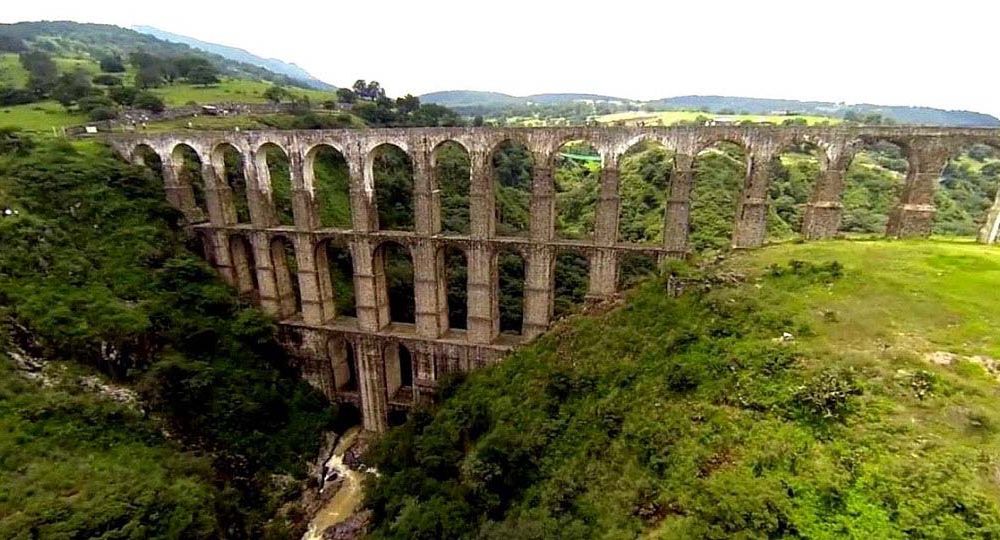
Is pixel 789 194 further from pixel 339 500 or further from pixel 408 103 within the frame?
pixel 408 103

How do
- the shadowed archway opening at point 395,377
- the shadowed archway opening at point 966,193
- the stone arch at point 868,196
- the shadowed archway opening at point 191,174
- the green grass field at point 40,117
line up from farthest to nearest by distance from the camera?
the green grass field at point 40,117 < the stone arch at point 868,196 < the shadowed archway opening at point 966,193 < the shadowed archway opening at point 191,174 < the shadowed archway opening at point 395,377

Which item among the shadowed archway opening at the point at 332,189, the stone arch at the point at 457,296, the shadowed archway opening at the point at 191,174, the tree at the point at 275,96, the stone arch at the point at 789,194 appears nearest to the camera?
the shadowed archway opening at the point at 191,174

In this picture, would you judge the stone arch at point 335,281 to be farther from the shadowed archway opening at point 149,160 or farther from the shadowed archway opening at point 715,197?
the shadowed archway opening at point 715,197

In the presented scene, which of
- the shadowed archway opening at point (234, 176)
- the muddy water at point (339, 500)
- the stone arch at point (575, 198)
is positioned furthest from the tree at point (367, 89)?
the muddy water at point (339, 500)

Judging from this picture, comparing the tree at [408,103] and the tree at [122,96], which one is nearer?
the tree at [122,96]

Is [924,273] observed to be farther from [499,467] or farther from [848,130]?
[499,467]

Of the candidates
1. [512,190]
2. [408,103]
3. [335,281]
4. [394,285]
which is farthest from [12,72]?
[394,285]

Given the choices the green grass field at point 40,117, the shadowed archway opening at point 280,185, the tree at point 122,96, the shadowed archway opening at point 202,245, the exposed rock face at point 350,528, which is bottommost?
the exposed rock face at point 350,528

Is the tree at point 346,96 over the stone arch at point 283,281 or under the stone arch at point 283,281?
over
